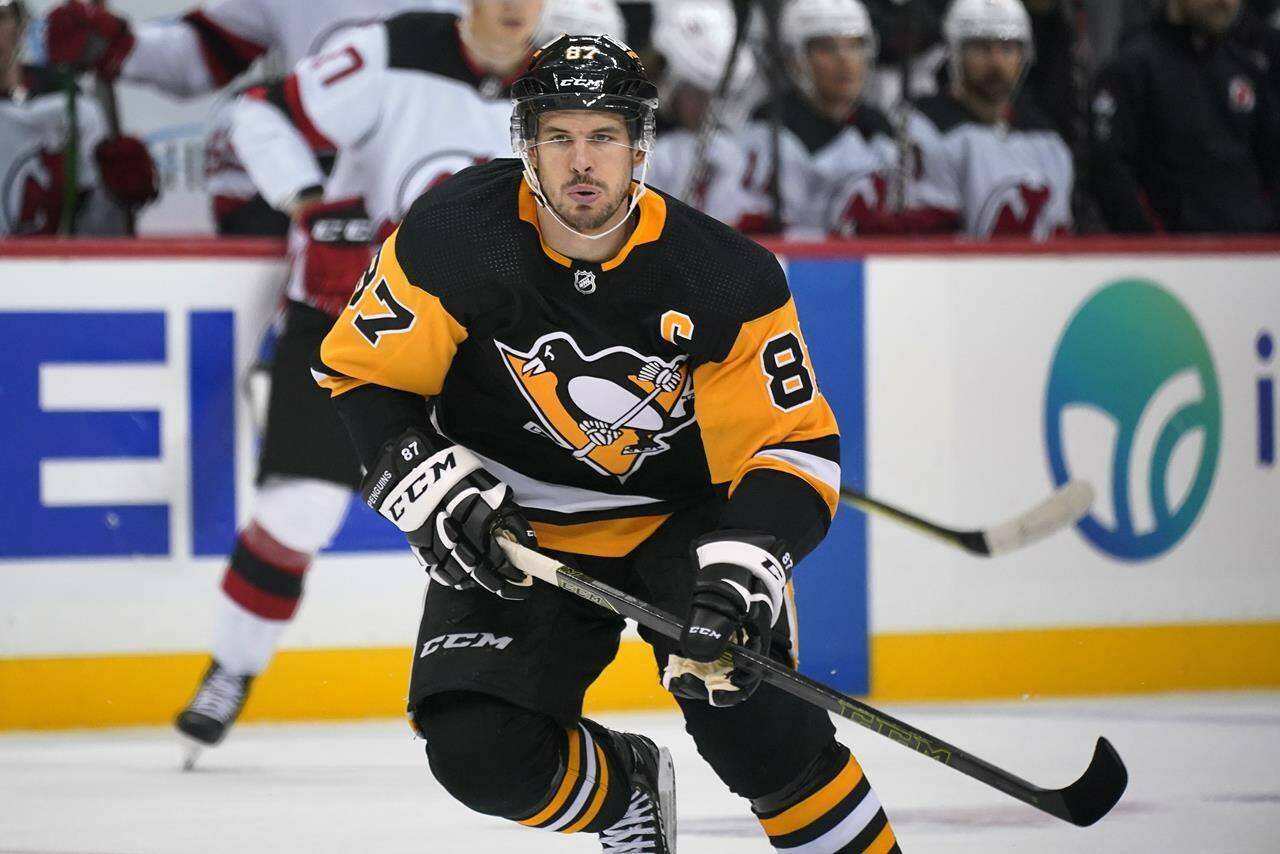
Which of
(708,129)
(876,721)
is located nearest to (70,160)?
(708,129)

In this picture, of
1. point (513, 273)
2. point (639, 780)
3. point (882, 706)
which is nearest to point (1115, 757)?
point (639, 780)

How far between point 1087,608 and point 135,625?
225 cm

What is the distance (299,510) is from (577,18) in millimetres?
1605

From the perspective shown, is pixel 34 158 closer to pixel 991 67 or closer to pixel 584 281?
pixel 991 67

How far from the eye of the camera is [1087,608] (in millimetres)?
5004

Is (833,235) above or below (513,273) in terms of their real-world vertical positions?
below

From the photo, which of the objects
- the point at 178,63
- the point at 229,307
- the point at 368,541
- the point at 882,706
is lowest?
the point at 882,706

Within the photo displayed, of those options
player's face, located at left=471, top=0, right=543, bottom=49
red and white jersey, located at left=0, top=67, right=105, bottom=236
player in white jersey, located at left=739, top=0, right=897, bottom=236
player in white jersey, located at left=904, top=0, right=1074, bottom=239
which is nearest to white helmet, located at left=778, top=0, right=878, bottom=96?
player in white jersey, located at left=739, top=0, right=897, bottom=236

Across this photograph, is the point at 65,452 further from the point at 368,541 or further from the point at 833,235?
the point at 833,235

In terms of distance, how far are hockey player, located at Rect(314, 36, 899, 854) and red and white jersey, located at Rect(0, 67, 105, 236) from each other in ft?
8.25

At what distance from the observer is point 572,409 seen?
8.59 ft

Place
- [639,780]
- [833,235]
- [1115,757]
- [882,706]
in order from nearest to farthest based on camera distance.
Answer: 1. [1115,757]
2. [639,780]
3. [882,706]
4. [833,235]

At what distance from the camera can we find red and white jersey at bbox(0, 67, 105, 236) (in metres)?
4.93

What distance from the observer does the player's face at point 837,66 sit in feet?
17.8
